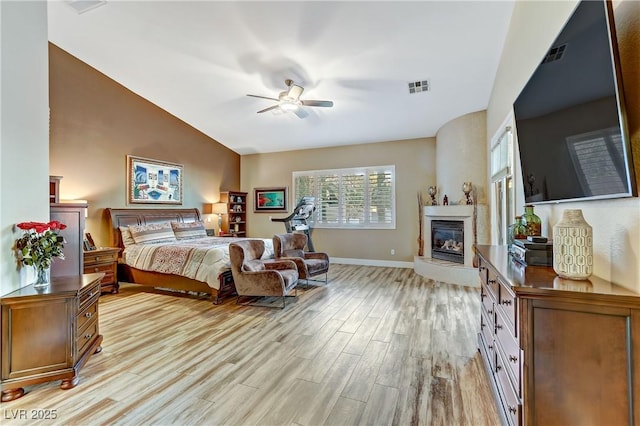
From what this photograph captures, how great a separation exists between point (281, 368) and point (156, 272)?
127 inches

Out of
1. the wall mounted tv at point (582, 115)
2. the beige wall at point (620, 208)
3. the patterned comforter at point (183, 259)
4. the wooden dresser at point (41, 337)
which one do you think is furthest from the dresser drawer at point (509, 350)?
the patterned comforter at point (183, 259)

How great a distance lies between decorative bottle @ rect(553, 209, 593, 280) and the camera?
4.74 feet

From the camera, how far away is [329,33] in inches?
140

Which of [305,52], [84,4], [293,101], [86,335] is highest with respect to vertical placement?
[84,4]

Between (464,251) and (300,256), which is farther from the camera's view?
(300,256)

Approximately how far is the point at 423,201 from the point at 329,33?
4.18 meters

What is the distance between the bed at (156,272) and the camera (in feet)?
13.9

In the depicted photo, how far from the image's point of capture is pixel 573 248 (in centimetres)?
147

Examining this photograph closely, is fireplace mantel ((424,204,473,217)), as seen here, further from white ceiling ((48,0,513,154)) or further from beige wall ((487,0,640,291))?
beige wall ((487,0,640,291))

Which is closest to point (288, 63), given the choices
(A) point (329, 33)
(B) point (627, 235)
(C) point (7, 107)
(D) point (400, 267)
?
(A) point (329, 33)

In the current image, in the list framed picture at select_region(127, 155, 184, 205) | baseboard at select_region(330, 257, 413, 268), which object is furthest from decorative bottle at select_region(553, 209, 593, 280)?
framed picture at select_region(127, 155, 184, 205)

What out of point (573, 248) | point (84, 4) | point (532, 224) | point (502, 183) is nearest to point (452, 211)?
point (502, 183)

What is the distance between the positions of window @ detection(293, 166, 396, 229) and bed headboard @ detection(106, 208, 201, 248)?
2.74 m

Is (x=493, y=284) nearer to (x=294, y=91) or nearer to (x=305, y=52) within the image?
(x=294, y=91)
